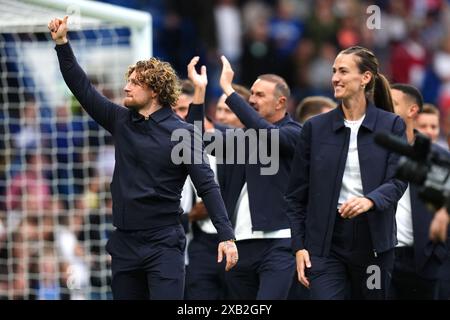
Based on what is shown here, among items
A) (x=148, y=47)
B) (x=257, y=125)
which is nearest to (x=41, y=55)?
(x=148, y=47)

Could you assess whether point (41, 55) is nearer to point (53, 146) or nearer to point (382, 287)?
point (53, 146)

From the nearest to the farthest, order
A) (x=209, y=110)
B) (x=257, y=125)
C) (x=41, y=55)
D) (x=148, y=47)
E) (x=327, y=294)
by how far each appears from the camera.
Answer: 1. (x=327, y=294)
2. (x=257, y=125)
3. (x=148, y=47)
4. (x=41, y=55)
5. (x=209, y=110)

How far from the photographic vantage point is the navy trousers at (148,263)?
260 inches

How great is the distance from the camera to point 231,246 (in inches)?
261

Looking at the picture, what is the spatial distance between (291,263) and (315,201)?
1474 mm

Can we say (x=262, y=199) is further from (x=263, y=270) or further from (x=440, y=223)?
(x=440, y=223)

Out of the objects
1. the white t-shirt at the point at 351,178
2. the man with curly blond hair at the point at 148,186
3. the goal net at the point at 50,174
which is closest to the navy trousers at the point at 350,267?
the white t-shirt at the point at 351,178

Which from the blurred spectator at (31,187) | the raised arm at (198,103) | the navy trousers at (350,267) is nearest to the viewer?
the navy trousers at (350,267)

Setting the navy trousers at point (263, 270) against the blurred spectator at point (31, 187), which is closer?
the navy trousers at point (263, 270)

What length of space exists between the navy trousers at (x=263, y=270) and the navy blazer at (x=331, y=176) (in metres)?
1.25

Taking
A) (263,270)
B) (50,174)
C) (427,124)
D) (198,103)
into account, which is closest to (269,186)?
(263,270)

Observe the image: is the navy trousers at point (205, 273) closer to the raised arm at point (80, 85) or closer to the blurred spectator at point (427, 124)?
the blurred spectator at point (427, 124)

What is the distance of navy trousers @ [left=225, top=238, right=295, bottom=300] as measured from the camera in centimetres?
793

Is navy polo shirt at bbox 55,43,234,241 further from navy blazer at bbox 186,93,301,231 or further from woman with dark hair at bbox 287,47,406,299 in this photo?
navy blazer at bbox 186,93,301,231
